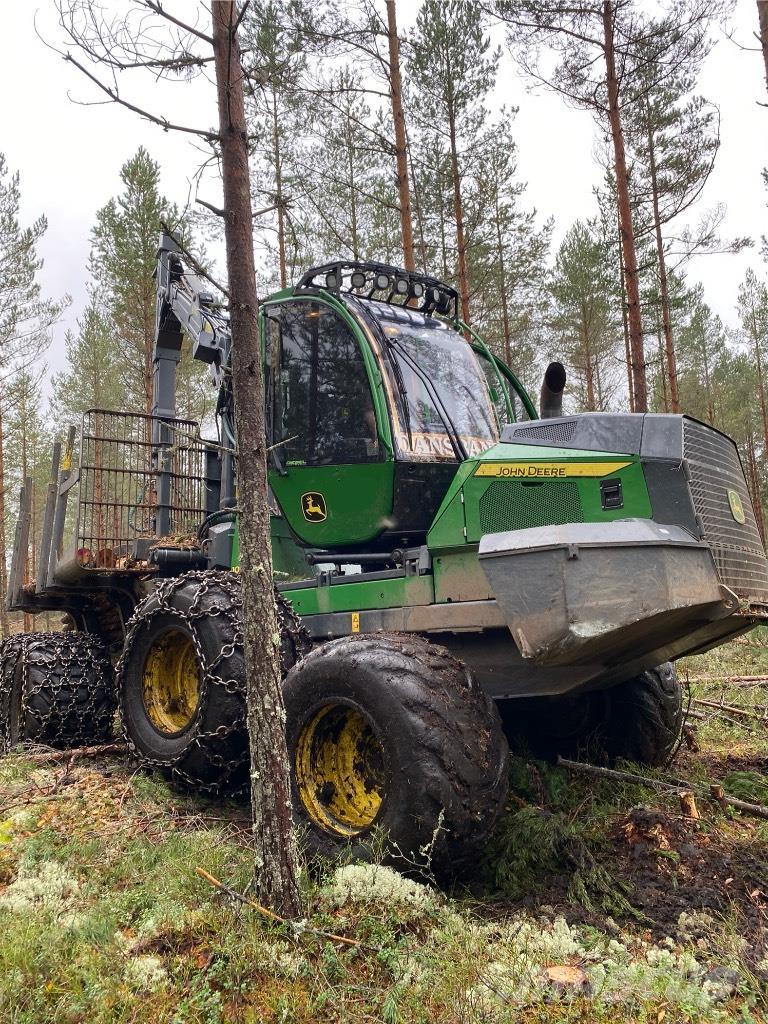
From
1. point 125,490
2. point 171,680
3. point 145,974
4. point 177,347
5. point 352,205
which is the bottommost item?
point 145,974

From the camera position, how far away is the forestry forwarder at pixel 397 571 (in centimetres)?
376

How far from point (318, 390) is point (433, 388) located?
0.77 m

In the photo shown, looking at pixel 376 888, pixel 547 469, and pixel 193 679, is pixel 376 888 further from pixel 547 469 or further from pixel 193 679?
pixel 193 679

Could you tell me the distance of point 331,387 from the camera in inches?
217

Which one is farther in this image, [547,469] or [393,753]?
[547,469]

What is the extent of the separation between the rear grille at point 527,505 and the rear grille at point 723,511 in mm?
594

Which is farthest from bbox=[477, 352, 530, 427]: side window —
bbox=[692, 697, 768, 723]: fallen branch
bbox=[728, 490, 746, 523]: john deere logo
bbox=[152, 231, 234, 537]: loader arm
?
bbox=[692, 697, 768, 723]: fallen branch

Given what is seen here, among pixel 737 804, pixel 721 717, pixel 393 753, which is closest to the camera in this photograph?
pixel 393 753

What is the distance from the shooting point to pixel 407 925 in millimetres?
3352

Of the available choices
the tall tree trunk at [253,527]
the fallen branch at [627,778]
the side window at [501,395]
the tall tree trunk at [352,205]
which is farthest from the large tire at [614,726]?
the tall tree trunk at [352,205]

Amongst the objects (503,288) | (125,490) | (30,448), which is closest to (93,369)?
(30,448)

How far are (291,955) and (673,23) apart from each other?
41.3 ft

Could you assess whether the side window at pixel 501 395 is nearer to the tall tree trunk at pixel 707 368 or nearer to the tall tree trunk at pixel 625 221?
the tall tree trunk at pixel 625 221

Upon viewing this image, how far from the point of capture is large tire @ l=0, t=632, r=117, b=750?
677 cm
